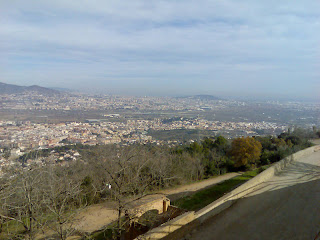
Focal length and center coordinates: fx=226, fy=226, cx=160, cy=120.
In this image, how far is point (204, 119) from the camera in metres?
32.9

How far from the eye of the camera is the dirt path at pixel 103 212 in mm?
8242

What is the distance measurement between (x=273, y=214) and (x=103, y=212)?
6532 mm

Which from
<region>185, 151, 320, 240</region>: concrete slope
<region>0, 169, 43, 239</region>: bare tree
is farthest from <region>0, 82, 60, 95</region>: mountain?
<region>185, 151, 320, 240</region>: concrete slope

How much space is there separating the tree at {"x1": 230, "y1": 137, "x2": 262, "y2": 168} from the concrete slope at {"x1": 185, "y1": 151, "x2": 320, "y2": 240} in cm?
631

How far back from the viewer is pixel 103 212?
9.59 m

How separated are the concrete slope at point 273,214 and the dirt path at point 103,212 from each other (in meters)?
3.41

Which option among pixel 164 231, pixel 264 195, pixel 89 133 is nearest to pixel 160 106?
pixel 89 133

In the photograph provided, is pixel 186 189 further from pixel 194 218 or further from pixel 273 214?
pixel 194 218

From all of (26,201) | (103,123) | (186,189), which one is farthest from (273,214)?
(103,123)

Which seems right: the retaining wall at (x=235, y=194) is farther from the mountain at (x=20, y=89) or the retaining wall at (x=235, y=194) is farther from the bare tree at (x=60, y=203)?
the mountain at (x=20, y=89)

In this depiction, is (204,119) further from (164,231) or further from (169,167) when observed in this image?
(164,231)

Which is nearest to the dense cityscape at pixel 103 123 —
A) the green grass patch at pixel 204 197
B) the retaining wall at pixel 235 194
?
the green grass patch at pixel 204 197

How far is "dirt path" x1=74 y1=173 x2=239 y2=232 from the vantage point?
824 cm

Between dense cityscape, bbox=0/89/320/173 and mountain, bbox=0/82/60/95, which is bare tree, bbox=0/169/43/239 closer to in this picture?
dense cityscape, bbox=0/89/320/173
